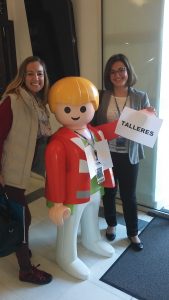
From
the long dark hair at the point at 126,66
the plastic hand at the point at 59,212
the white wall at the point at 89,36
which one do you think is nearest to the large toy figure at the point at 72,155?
the plastic hand at the point at 59,212

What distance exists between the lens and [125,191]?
1.87 m

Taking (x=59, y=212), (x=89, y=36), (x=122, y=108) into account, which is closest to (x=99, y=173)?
(x=59, y=212)

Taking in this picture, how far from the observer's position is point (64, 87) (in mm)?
1451

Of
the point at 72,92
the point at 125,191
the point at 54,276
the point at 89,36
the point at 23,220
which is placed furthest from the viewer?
the point at 89,36

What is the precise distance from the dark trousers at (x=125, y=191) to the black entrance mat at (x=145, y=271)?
16cm

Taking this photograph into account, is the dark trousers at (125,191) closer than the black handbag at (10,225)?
No

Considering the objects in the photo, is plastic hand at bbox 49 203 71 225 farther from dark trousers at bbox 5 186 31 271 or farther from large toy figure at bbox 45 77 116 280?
dark trousers at bbox 5 186 31 271

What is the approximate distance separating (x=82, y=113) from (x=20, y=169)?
16.9 inches

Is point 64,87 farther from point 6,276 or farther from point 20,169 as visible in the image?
point 6,276

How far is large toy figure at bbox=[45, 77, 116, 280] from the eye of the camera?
4.81ft

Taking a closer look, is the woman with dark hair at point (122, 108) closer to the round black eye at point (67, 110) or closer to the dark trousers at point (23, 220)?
the round black eye at point (67, 110)

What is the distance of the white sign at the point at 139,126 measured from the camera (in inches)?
63.9

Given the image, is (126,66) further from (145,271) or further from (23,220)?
(145,271)

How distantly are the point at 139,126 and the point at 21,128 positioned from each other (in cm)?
65
